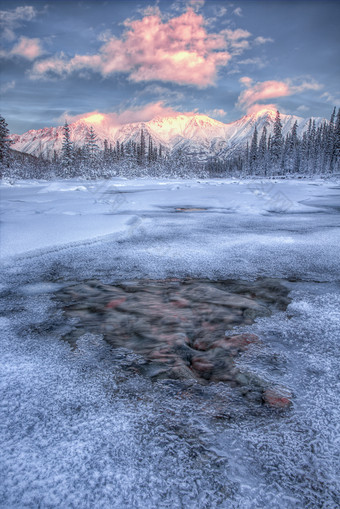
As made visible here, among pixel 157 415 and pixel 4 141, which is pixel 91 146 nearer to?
pixel 4 141

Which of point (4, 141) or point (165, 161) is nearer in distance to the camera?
point (4, 141)

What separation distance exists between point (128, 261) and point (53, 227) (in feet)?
8.07

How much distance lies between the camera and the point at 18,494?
2.79 ft

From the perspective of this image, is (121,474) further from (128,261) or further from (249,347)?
(128,261)

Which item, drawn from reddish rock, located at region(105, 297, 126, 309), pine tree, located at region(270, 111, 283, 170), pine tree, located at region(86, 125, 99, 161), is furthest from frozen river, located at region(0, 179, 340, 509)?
pine tree, located at region(270, 111, 283, 170)

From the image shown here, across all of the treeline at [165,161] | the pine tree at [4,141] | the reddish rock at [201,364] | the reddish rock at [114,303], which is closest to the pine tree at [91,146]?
the treeline at [165,161]

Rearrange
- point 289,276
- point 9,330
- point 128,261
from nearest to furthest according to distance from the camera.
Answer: point 9,330 → point 289,276 → point 128,261

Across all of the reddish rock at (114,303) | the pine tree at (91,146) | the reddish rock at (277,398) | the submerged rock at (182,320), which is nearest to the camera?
the reddish rock at (277,398)

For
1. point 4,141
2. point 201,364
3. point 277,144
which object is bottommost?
point 201,364

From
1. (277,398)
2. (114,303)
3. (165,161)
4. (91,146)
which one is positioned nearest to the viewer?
(277,398)

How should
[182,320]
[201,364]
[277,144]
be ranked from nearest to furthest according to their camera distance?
1. [201,364]
2. [182,320]
3. [277,144]

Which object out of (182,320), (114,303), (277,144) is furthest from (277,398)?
(277,144)

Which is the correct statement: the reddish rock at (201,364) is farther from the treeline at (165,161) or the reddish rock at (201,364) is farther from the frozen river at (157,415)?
the treeline at (165,161)

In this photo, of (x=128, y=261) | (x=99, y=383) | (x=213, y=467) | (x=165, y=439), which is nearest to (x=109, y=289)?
(x=128, y=261)
